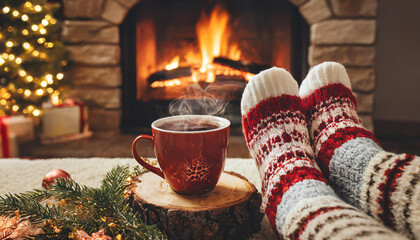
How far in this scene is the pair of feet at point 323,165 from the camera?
0.47 metres

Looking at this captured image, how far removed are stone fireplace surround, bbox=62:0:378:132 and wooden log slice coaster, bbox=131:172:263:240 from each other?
1.36 meters

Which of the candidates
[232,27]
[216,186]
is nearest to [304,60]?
[232,27]

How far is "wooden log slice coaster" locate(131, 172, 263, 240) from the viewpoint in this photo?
53cm

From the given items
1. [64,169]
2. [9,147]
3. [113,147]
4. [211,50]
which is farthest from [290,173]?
[9,147]

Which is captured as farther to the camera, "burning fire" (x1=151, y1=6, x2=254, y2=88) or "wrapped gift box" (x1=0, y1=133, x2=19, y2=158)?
"burning fire" (x1=151, y1=6, x2=254, y2=88)

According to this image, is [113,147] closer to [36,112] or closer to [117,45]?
[36,112]

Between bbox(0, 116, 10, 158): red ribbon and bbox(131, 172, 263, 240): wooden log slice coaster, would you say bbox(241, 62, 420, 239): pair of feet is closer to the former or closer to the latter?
bbox(131, 172, 263, 240): wooden log slice coaster

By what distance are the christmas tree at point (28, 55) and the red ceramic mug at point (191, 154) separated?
1.35m

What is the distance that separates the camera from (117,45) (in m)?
1.86

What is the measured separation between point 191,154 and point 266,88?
354 mm

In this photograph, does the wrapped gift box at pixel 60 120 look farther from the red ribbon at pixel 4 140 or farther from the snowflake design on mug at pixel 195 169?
the snowflake design on mug at pixel 195 169

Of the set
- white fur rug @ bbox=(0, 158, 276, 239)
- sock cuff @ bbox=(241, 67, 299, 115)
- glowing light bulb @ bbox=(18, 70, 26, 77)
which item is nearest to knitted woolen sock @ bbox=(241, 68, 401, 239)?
sock cuff @ bbox=(241, 67, 299, 115)

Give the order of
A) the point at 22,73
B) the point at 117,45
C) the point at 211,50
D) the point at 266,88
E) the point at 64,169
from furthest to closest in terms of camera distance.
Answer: the point at 211,50 → the point at 117,45 → the point at 22,73 → the point at 64,169 → the point at 266,88

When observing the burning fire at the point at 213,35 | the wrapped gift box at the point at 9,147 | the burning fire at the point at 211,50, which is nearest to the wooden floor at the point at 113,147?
the wrapped gift box at the point at 9,147
